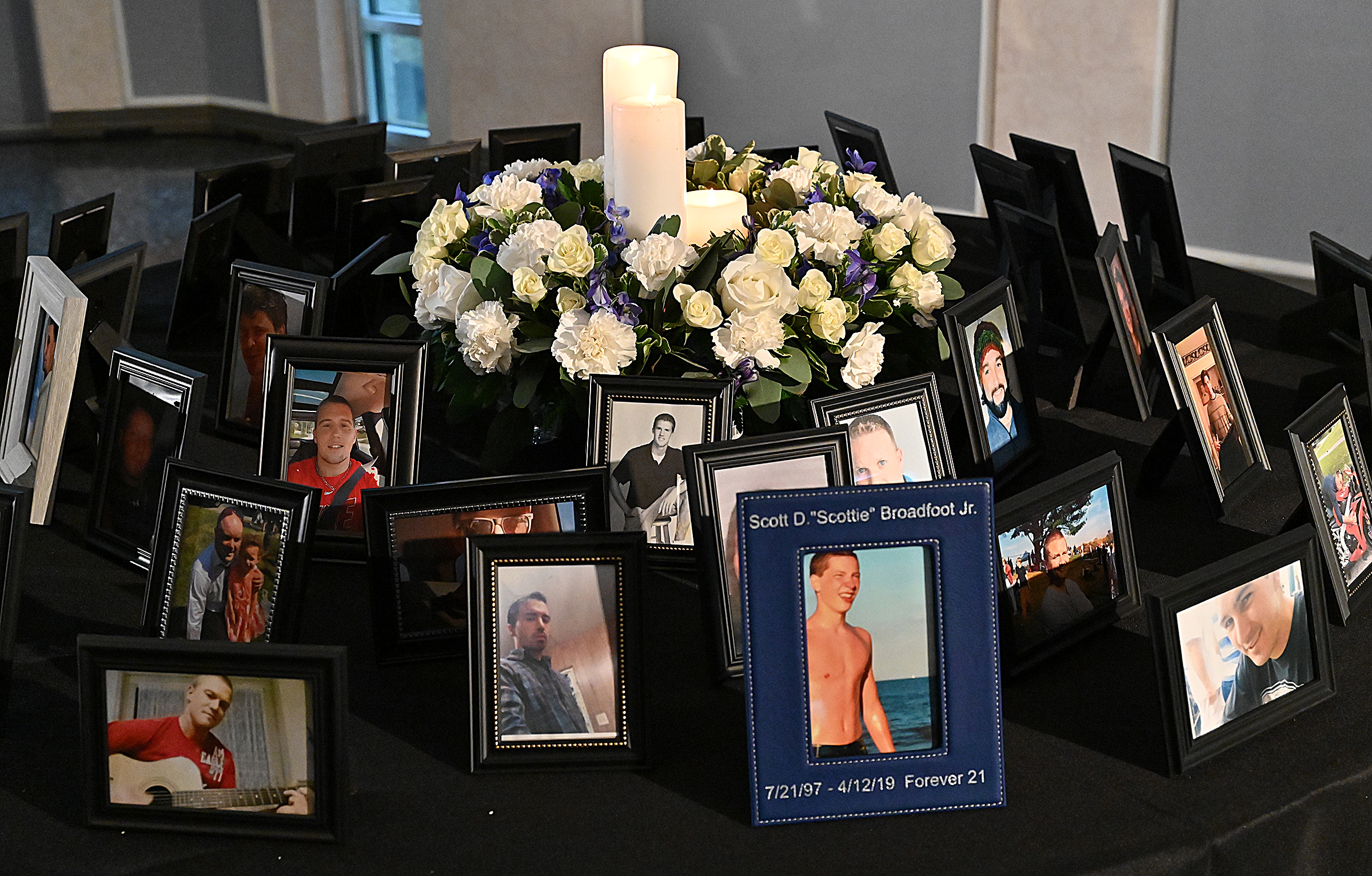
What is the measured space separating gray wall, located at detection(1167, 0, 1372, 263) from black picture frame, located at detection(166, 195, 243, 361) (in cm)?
343

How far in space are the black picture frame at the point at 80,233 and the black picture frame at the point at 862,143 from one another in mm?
1554

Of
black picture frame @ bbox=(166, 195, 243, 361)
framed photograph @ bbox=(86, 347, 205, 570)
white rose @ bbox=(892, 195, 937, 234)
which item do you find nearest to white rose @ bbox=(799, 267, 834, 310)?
white rose @ bbox=(892, 195, 937, 234)

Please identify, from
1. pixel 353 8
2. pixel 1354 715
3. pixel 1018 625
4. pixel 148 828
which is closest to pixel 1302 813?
pixel 1354 715

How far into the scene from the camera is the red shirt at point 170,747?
3.80 feet

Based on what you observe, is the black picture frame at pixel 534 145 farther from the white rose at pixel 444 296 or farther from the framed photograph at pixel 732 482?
the framed photograph at pixel 732 482

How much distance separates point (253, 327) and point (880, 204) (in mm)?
1011

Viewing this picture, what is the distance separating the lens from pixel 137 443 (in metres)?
1.68

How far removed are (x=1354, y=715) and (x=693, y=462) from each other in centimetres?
72

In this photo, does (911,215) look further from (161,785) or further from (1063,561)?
(161,785)

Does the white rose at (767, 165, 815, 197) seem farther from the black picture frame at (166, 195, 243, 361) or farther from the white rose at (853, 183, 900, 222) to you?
the black picture frame at (166, 195, 243, 361)

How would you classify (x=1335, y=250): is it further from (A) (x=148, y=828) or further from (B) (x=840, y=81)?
(B) (x=840, y=81)

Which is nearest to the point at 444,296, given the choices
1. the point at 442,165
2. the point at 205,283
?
the point at 205,283

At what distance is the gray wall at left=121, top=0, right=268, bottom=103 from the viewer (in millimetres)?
8242

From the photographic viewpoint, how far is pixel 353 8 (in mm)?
7664
